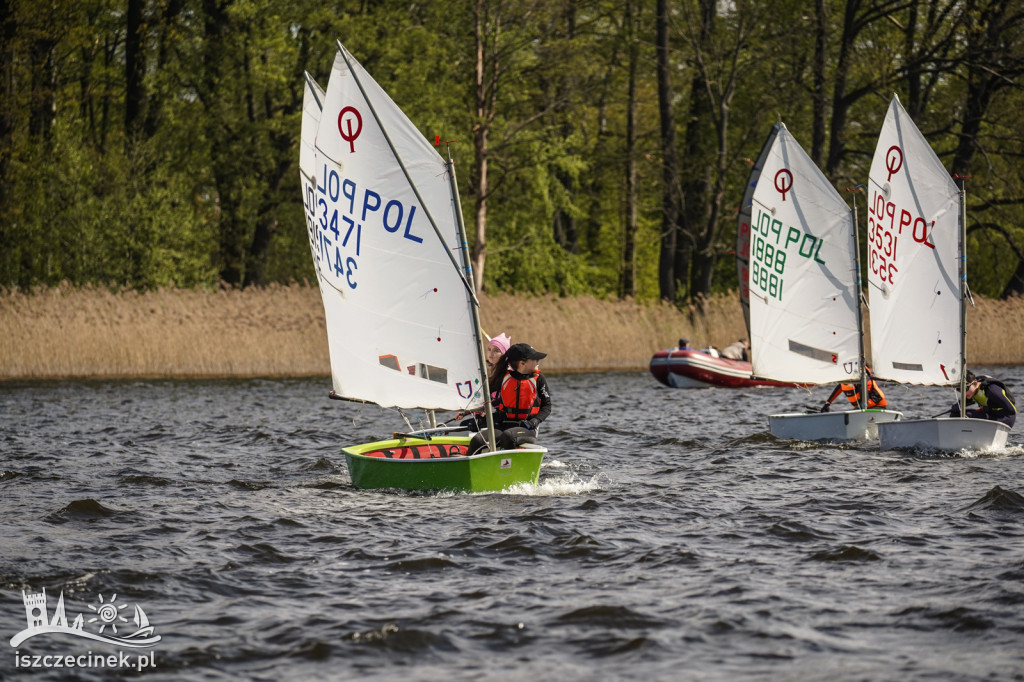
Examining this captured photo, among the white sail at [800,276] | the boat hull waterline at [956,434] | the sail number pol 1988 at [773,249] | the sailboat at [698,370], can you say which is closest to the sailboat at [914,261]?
the white sail at [800,276]

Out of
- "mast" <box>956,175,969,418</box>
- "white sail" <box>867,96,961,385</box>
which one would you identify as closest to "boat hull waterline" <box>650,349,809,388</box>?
"white sail" <box>867,96,961,385</box>

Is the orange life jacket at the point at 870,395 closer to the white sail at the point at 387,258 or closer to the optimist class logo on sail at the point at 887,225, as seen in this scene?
the optimist class logo on sail at the point at 887,225

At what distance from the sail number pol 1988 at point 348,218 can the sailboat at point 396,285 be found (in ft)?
0.04

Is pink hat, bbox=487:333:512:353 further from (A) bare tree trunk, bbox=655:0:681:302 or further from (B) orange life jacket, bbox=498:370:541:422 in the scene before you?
(A) bare tree trunk, bbox=655:0:681:302

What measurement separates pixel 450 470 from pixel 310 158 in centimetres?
367

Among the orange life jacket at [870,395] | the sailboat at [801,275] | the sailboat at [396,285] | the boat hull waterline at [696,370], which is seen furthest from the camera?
the boat hull waterline at [696,370]

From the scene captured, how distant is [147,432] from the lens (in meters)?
17.9

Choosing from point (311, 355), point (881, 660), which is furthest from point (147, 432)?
point (881, 660)

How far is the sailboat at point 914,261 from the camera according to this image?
1611 cm

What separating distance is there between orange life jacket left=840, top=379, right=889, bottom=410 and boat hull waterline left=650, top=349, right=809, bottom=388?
8188 millimetres

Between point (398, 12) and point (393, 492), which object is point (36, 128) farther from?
point (393, 492)

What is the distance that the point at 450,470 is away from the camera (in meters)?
11.6

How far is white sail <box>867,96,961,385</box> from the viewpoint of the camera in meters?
16.2

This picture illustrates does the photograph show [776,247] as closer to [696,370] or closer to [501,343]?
[501,343]
